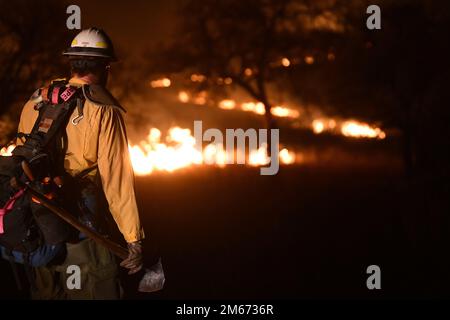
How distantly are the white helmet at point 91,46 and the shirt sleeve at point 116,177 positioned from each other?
416 millimetres

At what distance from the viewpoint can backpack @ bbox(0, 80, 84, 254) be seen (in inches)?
142

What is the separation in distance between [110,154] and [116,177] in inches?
5.5

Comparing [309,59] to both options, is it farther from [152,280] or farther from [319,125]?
[319,125]

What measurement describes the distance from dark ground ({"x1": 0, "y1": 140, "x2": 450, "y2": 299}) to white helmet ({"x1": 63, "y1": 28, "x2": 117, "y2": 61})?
3344 mm

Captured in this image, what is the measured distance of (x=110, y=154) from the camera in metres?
3.73

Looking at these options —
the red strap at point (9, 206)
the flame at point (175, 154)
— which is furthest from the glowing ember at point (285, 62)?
the red strap at point (9, 206)

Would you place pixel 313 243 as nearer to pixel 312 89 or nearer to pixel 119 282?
pixel 119 282

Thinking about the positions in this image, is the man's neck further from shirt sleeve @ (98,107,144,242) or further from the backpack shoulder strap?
shirt sleeve @ (98,107,144,242)

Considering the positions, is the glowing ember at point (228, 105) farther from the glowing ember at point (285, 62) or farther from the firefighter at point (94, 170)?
the firefighter at point (94, 170)

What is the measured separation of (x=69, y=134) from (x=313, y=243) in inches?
267

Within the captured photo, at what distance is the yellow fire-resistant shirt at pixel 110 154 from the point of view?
147 inches
